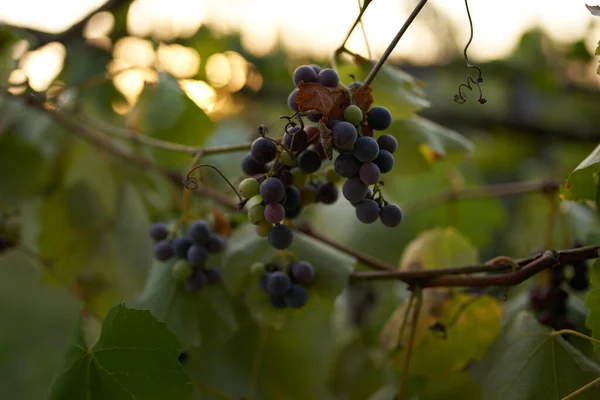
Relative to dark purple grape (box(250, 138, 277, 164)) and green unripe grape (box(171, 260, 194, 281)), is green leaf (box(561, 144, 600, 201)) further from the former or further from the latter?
green unripe grape (box(171, 260, 194, 281))

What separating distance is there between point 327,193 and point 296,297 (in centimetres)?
11

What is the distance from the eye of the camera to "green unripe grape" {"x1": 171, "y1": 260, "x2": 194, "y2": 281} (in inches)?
24.5

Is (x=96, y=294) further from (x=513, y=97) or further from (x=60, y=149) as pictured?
(x=513, y=97)

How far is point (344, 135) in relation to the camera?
0.43 m

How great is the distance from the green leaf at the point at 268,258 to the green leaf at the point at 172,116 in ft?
0.72

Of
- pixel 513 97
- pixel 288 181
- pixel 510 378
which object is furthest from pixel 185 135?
pixel 513 97

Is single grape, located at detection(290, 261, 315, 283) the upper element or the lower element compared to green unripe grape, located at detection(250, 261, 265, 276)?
upper

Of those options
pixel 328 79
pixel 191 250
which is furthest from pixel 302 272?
pixel 328 79

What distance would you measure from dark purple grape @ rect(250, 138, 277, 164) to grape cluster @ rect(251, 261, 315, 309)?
0.51 ft

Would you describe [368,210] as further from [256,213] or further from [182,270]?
[182,270]

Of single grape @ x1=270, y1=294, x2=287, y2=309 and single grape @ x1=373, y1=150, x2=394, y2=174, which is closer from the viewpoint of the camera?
single grape @ x1=373, y1=150, x2=394, y2=174

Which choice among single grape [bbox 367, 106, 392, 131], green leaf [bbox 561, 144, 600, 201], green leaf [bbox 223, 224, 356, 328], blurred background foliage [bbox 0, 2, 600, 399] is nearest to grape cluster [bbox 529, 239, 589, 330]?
blurred background foliage [bbox 0, 2, 600, 399]

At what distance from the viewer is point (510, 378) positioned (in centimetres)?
60

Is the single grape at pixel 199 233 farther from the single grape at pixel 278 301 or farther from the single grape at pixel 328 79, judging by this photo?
the single grape at pixel 328 79
